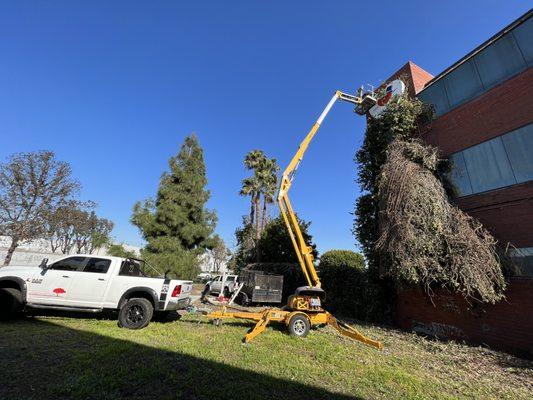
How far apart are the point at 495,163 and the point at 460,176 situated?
53.2 inches

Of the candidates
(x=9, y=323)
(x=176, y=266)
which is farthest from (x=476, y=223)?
(x=176, y=266)

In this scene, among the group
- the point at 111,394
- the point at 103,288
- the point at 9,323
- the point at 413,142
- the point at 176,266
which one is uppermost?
the point at 413,142

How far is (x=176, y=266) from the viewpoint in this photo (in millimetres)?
20062

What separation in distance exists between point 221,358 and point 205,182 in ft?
60.0

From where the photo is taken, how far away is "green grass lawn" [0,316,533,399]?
4.59m

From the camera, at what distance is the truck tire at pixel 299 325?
360 inches

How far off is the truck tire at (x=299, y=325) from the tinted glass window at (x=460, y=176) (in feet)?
26.1

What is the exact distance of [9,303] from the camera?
25.8 ft

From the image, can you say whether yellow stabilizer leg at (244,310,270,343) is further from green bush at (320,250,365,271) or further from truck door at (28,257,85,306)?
green bush at (320,250,365,271)

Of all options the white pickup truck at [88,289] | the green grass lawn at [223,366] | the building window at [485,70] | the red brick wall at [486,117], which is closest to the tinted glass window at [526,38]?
the building window at [485,70]

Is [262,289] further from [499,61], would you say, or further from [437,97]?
[499,61]

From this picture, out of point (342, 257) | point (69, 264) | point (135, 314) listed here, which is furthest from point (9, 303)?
point (342, 257)

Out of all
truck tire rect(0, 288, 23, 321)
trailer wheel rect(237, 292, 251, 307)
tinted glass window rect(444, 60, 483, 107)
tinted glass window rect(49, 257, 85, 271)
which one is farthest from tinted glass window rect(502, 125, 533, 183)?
truck tire rect(0, 288, 23, 321)

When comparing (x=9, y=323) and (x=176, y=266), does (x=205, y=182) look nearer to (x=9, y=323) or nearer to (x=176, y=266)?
(x=176, y=266)
